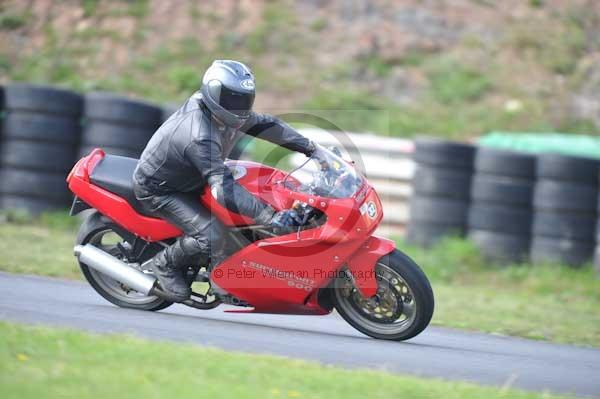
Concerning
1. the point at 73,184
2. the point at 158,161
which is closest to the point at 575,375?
the point at 158,161

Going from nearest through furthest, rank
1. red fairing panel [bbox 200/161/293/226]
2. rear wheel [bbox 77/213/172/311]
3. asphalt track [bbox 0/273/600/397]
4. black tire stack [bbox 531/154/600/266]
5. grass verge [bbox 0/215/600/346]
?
asphalt track [bbox 0/273/600/397] < red fairing panel [bbox 200/161/293/226] < rear wheel [bbox 77/213/172/311] < grass verge [bbox 0/215/600/346] < black tire stack [bbox 531/154/600/266]

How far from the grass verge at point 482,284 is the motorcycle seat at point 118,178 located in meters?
2.07

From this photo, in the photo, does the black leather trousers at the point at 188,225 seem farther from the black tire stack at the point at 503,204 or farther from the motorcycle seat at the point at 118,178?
the black tire stack at the point at 503,204

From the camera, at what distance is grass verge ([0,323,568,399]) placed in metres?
4.48

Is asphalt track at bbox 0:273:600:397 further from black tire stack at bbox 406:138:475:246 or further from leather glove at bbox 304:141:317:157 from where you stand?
black tire stack at bbox 406:138:475:246

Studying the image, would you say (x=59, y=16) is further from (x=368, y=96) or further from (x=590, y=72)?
(x=590, y=72)

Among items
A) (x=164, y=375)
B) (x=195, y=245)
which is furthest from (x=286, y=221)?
(x=164, y=375)

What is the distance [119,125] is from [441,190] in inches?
157

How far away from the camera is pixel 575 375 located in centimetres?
614

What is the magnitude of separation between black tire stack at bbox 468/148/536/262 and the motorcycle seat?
16.5 ft

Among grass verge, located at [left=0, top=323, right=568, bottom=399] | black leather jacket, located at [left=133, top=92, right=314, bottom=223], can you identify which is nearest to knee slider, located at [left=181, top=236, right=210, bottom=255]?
black leather jacket, located at [left=133, top=92, right=314, bottom=223]

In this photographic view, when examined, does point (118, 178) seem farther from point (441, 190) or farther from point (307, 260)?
point (441, 190)

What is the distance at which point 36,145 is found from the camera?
11320 mm

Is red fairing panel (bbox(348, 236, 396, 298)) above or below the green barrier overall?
below
